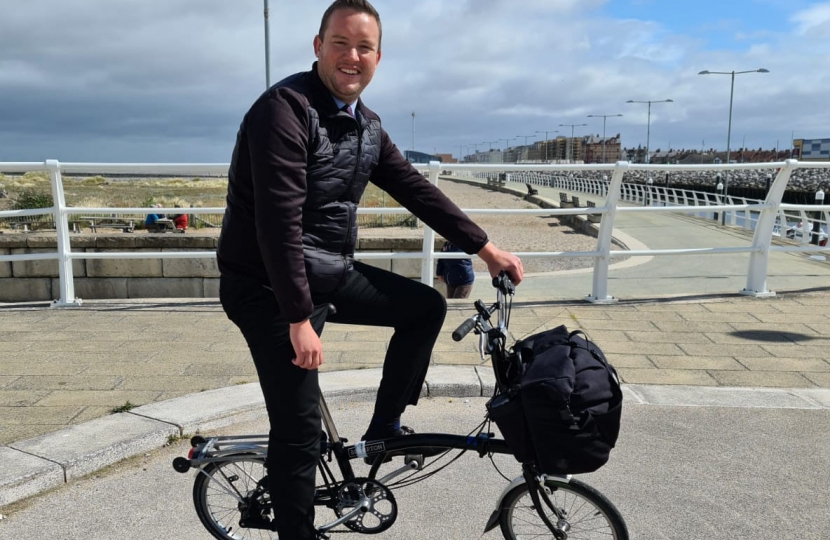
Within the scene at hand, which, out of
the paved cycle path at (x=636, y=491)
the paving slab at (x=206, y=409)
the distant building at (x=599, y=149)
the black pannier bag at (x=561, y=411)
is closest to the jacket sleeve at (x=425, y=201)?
the black pannier bag at (x=561, y=411)

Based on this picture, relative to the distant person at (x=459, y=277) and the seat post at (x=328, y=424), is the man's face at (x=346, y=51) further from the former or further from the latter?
the distant person at (x=459, y=277)

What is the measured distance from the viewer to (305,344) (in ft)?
7.50

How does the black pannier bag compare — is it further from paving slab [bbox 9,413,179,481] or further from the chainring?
paving slab [bbox 9,413,179,481]

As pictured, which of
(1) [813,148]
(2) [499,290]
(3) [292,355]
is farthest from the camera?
(1) [813,148]

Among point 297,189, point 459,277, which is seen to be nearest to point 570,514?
point 297,189

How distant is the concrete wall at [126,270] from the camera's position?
8734mm

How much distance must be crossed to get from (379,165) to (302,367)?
92cm

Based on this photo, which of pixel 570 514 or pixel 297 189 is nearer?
pixel 297 189

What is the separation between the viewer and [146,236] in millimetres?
9742

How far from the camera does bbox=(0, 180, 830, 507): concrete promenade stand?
13.0ft

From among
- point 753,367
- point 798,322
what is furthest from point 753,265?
point 753,367

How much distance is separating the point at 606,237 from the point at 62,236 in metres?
5.24

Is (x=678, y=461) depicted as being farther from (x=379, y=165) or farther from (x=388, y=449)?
(x=379, y=165)

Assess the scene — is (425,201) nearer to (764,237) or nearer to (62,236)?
(62,236)
